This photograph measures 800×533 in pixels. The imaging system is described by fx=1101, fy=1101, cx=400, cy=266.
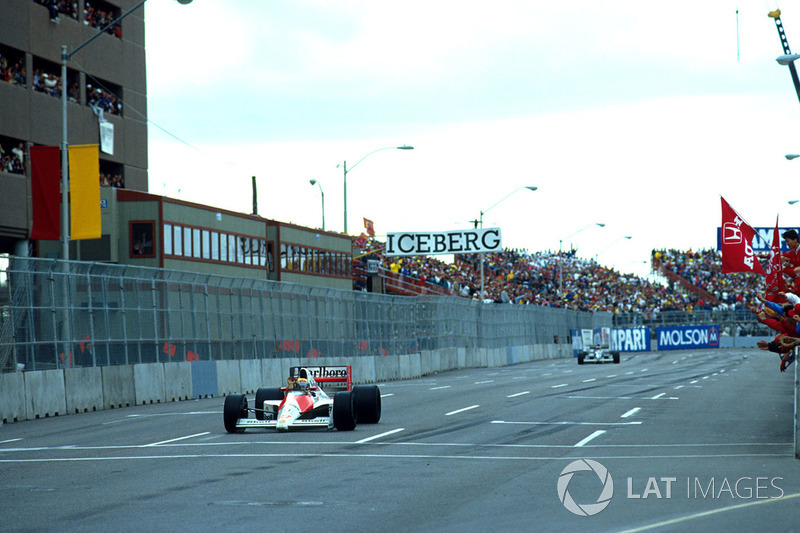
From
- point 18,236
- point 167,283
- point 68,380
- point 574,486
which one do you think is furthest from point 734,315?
point 574,486

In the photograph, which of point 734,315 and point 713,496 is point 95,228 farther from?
point 734,315

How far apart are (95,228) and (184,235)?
73.0 ft

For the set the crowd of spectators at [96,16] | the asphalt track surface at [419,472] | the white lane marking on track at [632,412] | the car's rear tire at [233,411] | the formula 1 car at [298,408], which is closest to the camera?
A: the asphalt track surface at [419,472]

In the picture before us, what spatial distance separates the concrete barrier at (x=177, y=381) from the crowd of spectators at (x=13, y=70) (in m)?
18.8

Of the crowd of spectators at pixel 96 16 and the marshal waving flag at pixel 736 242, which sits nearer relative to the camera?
the marshal waving flag at pixel 736 242

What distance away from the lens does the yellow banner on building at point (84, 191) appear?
1084 inches

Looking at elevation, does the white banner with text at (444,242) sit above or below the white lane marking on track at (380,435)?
above

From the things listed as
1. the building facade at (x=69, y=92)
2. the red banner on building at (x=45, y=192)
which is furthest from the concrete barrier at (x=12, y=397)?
the building facade at (x=69, y=92)

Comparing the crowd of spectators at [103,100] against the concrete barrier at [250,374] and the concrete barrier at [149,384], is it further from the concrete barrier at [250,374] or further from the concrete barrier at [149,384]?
the concrete barrier at [149,384]

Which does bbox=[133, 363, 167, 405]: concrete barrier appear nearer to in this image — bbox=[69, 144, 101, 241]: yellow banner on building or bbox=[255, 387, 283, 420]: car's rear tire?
bbox=[69, 144, 101, 241]: yellow banner on building

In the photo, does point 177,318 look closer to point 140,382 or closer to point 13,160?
point 140,382

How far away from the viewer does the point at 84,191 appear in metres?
27.8

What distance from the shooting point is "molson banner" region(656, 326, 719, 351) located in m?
83.4

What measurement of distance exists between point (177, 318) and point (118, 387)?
413 cm
